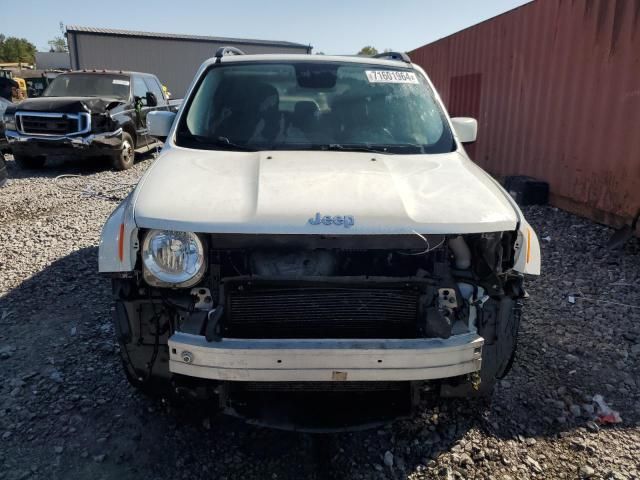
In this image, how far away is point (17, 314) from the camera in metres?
4.05

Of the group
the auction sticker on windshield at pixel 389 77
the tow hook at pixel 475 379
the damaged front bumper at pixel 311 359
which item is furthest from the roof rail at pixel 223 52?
the tow hook at pixel 475 379

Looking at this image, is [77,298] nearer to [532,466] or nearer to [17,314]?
→ [17,314]

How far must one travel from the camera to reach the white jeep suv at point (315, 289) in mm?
2197

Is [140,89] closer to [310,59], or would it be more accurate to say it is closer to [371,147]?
[310,59]

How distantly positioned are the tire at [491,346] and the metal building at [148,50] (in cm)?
2584

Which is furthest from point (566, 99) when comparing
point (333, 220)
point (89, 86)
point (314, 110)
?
point (89, 86)

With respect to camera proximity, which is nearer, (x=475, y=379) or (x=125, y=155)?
(x=475, y=379)

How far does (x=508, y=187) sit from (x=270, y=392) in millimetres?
6350

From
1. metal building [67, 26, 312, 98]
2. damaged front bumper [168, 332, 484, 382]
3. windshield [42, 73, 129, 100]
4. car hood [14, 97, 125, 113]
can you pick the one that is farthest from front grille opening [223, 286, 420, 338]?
metal building [67, 26, 312, 98]

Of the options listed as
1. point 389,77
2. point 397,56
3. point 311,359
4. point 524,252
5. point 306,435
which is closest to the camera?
point 311,359

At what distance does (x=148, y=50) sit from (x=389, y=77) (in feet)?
81.5

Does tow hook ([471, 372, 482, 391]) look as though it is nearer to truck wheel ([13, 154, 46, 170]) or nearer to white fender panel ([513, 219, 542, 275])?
white fender panel ([513, 219, 542, 275])

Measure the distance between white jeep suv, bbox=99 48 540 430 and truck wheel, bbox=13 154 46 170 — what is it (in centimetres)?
879

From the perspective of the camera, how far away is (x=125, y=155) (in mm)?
10117
